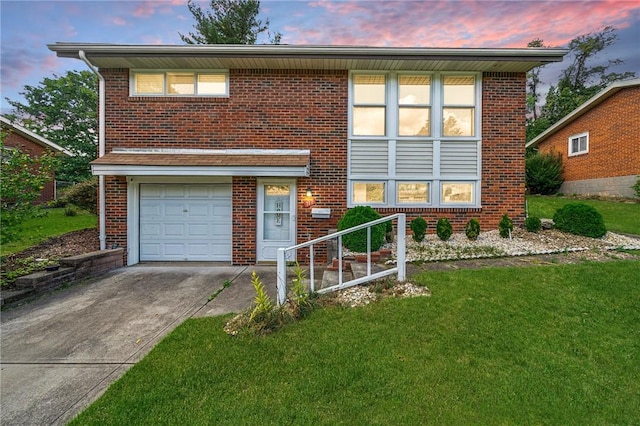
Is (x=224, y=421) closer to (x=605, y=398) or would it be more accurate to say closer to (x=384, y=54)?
(x=605, y=398)

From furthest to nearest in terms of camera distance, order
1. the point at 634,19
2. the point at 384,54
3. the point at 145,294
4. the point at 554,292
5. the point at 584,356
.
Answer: the point at 634,19 < the point at 384,54 < the point at 145,294 < the point at 554,292 < the point at 584,356

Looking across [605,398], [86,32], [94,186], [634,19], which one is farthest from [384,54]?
[634,19]

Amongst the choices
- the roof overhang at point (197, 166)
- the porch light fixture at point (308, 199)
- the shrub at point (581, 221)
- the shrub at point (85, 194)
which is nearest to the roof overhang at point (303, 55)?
the roof overhang at point (197, 166)

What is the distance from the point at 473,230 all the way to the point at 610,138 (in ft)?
41.4

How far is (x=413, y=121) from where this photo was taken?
284 inches

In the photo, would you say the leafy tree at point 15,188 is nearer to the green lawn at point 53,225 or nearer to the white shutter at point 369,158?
the green lawn at point 53,225

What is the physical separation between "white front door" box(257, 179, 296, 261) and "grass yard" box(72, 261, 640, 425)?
11.1 feet

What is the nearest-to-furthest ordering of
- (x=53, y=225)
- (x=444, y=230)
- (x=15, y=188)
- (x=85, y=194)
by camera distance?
→ (x=15, y=188) < (x=444, y=230) < (x=85, y=194) < (x=53, y=225)

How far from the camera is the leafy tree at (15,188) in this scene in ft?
14.6

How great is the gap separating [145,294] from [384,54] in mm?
6907

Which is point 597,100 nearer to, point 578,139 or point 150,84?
point 578,139

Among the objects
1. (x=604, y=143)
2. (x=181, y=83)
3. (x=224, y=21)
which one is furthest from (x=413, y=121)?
(x=224, y=21)

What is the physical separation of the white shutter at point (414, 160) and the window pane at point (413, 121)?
347 mm

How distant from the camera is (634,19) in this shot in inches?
703
